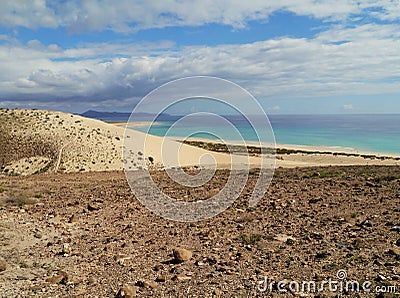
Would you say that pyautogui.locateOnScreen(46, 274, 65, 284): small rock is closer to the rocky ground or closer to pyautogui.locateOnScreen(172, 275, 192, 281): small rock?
the rocky ground

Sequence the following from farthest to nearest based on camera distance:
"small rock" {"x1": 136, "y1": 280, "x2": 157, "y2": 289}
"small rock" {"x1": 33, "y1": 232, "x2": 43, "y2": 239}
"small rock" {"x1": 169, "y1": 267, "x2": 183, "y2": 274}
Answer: "small rock" {"x1": 33, "y1": 232, "x2": 43, "y2": 239} → "small rock" {"x1": 169, "y1": 267, "x2": 183, "y2": 274} → "small rock" {"x1": 136, "y1": 280, "x2": 157, "y2": 289}

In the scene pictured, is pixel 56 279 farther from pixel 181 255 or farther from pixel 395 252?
pixel 395 252

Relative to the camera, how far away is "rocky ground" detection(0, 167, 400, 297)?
19.9 ft

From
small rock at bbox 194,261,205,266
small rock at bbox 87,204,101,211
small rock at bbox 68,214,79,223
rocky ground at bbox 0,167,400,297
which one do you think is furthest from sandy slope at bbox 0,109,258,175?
small rock at bbox 194,261,205,266

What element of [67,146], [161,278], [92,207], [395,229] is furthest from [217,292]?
[67,146]

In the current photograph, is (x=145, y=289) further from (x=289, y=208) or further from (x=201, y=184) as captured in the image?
Result: (x=201, y=184)

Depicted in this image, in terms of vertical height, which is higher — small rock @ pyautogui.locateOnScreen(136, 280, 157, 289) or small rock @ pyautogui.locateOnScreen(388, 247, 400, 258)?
small rock @ pyautogui.locateOnScreen(388, 247, 400, 258)

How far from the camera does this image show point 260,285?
5906 mm

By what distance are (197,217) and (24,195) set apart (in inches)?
261

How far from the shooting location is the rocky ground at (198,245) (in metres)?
Result: 6.06

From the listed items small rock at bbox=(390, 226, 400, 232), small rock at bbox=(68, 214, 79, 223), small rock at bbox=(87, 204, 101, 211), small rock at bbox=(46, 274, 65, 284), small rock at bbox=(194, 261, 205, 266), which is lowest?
small rock at bbox=(46, 274, 65, 284)

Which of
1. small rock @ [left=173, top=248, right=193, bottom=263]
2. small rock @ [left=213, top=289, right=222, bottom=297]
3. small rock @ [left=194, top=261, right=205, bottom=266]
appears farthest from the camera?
small rock @ [left=173, top=248, right=193, bottom=263]

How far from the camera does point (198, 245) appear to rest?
8.04 meters

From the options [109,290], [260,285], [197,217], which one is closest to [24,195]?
[197,217]
